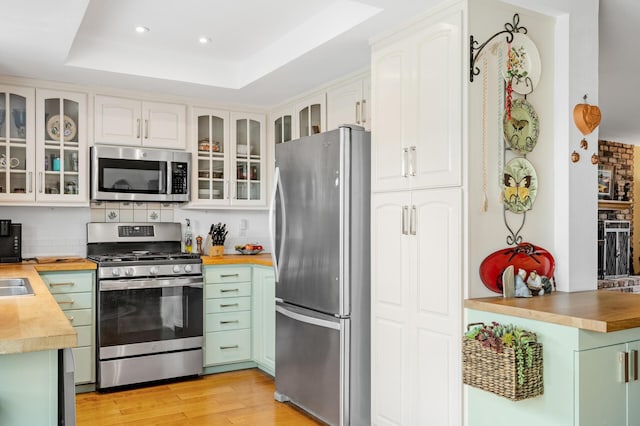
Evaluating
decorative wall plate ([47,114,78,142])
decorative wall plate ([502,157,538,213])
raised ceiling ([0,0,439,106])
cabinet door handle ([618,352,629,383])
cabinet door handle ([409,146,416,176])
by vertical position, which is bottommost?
cabinet door handle ([618,352,629,383])

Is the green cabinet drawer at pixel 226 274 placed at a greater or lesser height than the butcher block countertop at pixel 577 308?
lesser

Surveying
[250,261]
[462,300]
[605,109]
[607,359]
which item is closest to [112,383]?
[250,261]

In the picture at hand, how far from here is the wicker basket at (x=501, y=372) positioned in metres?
2.07

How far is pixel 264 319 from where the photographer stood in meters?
4.37

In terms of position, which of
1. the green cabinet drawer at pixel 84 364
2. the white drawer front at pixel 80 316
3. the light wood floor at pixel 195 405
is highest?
the white drawer front at pixel 80 316

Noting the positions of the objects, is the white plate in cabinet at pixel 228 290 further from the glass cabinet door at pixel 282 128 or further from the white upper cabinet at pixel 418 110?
the white upper cabinet at pixel 418 110

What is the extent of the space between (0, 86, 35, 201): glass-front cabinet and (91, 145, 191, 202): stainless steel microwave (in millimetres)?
444

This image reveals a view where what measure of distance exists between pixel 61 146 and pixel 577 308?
3.70 meters

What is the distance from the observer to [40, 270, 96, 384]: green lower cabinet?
12.8 feet

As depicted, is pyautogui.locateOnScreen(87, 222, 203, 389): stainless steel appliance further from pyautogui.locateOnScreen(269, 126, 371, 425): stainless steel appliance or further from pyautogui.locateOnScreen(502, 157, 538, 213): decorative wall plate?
pyautogui.locateOnScreen(502, 157, 538, 213): decorative wall plate

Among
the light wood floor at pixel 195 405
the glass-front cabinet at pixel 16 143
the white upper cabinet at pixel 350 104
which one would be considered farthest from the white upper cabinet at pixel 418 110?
the glass-front cabinet at pixel 16 143

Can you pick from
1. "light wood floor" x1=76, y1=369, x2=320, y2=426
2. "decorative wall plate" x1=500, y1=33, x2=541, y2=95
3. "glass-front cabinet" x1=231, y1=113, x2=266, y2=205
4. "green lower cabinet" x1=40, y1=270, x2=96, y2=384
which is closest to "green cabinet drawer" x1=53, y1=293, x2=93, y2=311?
"green lower cabinet" x1=40, y1=270, x2=96, y2=384

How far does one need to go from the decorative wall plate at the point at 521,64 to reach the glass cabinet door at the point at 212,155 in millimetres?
2834

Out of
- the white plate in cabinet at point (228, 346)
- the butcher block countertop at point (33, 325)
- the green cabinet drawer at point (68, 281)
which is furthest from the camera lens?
the white plate in cabinet at point (228, 346)
